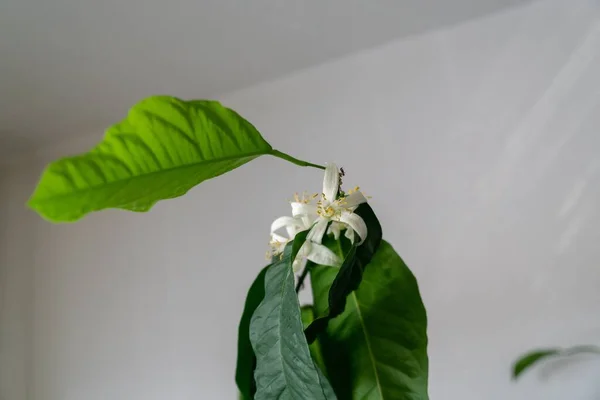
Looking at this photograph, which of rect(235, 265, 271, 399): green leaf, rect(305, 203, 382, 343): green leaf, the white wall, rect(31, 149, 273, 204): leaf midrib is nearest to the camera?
rect(31, 149, 273, 204): leaf midrib

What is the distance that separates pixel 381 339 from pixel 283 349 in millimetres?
104

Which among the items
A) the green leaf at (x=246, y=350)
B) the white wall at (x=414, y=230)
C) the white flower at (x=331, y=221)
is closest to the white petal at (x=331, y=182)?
the white flower at (x=331, y=221)

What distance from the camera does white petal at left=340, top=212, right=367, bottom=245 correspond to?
431 mm

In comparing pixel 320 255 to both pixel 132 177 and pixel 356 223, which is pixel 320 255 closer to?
pixel 356 223

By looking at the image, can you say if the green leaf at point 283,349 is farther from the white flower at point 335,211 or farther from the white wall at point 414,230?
the white wall at point 414,230

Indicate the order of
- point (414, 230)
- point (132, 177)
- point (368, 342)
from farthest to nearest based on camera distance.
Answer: point (414, 230) < point (368, 342) < point (132, 177)

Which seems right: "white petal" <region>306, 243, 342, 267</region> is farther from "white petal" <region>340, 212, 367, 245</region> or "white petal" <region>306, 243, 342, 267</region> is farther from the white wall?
the white wall

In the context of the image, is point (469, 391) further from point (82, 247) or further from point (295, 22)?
point (82, 247)

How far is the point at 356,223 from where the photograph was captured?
432mm

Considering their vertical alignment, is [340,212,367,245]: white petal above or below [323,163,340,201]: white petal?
below

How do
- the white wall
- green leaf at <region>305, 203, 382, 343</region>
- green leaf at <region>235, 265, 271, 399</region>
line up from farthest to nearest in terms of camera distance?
the white wall → green leaf at <region>235, 265, 271, 399</region> → green leaf at <region>305, 203, 382, 343</region>

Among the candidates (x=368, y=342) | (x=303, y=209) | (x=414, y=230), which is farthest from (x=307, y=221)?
(x=414, y=230)

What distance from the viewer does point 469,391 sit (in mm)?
974

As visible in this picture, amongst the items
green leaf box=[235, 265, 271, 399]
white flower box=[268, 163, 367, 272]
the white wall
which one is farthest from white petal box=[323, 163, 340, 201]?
the white wall
